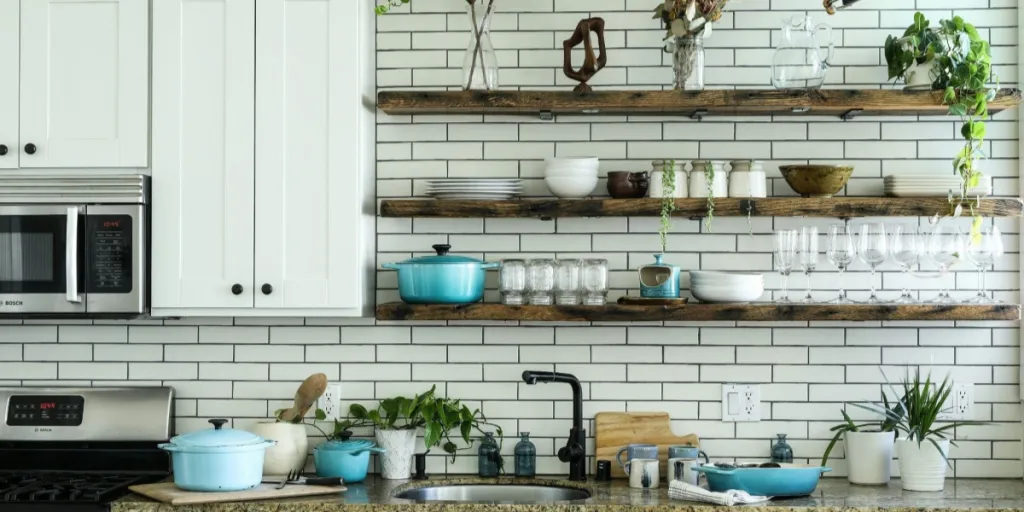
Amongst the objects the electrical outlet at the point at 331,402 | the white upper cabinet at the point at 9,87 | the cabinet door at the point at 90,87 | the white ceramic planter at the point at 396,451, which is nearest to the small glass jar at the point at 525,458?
the white ceramic planter at the point at 396,451

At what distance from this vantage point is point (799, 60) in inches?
140

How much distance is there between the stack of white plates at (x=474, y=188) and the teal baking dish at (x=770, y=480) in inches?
45.0

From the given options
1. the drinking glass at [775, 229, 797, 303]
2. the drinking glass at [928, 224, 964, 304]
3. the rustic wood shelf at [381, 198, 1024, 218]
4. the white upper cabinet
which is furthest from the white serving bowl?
the white upper cabinet

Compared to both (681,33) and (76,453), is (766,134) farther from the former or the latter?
(76,453)

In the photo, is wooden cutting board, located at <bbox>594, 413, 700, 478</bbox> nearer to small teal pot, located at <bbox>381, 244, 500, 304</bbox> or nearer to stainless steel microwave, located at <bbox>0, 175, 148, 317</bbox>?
small teal pot, located at <bbox>381, 244, 500, 304</bbox>

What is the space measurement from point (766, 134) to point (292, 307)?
5.74ft

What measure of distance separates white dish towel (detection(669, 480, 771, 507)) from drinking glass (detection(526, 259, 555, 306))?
73cm

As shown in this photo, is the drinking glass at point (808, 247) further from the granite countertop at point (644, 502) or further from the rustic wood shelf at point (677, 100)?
the granite countertop at point (644, 502)

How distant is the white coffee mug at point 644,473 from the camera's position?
3.46 meters

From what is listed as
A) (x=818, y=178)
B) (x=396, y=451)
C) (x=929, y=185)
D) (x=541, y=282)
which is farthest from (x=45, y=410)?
(x=929, y=185)

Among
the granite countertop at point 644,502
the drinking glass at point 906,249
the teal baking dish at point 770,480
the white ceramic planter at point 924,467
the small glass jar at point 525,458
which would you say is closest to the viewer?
the granite countertop at point 644,502

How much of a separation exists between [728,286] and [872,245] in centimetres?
50

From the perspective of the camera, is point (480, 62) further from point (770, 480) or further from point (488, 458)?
point (770, 480)

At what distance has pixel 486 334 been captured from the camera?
3.80m
